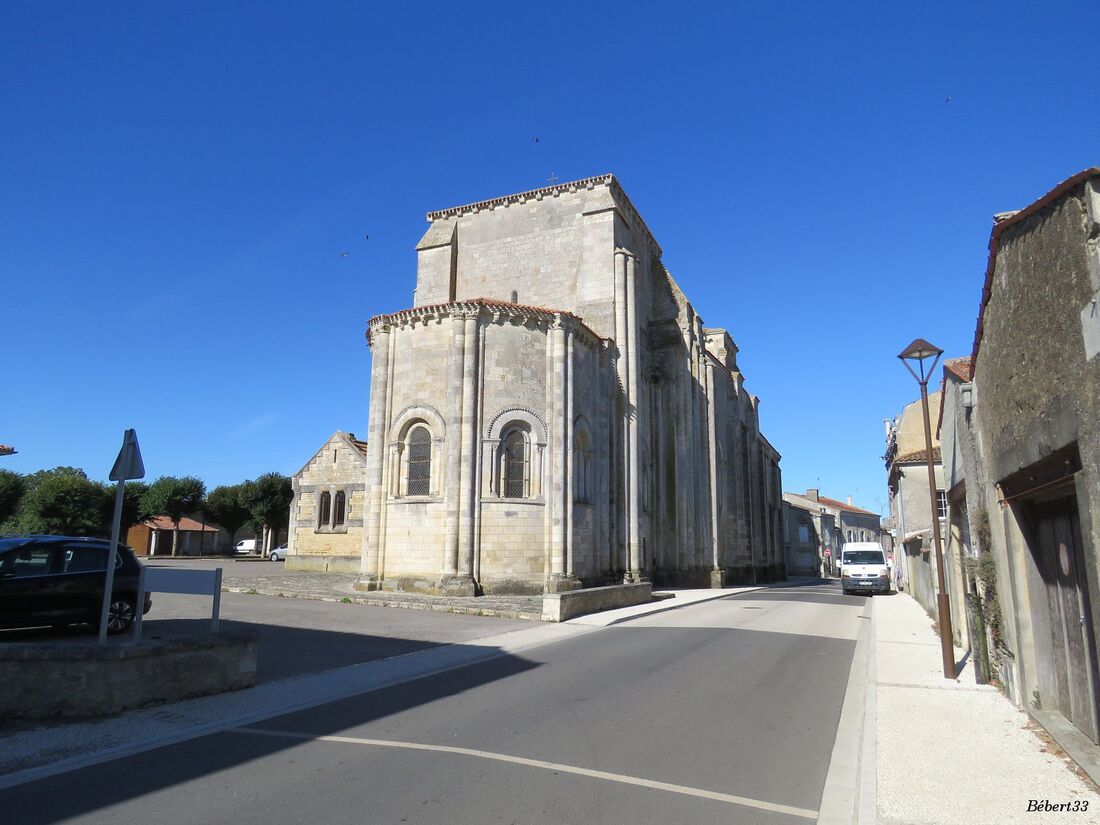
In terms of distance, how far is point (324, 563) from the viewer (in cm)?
3209

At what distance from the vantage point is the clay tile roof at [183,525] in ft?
216

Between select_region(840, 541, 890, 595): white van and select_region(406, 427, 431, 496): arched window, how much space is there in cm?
1820

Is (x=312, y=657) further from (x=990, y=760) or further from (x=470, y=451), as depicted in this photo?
(x=470, y=451)

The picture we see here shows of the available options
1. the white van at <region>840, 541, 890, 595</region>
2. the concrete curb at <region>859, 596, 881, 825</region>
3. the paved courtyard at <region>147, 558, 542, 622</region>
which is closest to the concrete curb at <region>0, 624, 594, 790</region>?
the paved courtyard at <region>147, 558, 542, 622</region>

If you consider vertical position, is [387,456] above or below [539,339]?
below

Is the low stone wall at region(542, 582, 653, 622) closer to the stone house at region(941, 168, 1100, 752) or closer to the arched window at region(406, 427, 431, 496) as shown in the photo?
the arched window at region(406, 427, 431, 496)

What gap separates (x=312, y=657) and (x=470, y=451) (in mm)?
10442

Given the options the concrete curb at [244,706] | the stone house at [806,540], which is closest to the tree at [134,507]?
the concrete curb at [244,706]

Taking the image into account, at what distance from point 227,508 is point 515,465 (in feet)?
154

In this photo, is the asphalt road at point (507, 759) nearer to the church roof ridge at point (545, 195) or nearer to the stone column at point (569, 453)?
the stone column at point (569, 453)

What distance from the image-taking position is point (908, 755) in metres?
5.92

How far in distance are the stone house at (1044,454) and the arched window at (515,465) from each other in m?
13.9

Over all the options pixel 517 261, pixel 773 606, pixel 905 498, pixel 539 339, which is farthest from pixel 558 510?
pixel 905 498

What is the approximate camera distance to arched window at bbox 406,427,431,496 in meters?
21.1
